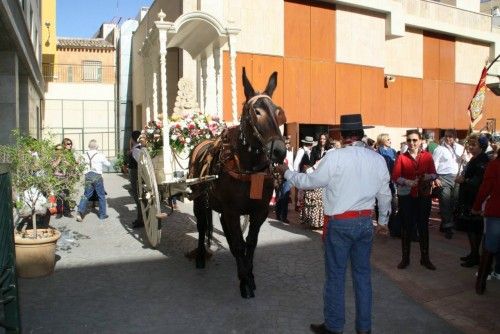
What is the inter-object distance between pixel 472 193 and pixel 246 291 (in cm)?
358

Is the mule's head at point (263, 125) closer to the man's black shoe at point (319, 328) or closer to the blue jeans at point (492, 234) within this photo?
the man's black shoe at point (319, 328)

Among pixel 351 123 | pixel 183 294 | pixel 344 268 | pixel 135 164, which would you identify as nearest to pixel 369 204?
pixel 344 268

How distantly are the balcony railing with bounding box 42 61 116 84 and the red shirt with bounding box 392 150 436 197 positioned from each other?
22833 mm

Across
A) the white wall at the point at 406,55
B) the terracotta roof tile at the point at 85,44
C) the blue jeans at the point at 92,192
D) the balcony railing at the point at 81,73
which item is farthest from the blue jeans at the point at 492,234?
the terracotta roof tile at the point at 85,44

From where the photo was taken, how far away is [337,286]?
12.4ft

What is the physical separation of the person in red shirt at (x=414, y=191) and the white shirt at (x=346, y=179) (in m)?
2.43

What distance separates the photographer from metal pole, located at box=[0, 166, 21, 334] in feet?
10.6

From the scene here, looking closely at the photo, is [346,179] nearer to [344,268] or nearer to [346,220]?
[346,220]

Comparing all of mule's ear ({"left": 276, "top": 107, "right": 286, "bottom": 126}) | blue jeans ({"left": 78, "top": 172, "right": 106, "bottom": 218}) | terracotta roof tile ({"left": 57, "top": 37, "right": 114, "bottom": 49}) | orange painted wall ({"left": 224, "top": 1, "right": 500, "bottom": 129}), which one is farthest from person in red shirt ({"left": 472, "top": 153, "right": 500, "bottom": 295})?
terracotta roof tile ({"left": 57, "top": 37, "right": 114, "bottom": 49})

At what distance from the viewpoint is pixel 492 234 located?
195 inches

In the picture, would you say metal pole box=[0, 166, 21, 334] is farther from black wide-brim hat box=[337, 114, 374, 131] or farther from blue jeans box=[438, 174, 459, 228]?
blue jeans box=[438, 174, 459, 228]

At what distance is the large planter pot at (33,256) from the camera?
559 centimetres

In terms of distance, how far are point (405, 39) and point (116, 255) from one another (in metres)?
18.1

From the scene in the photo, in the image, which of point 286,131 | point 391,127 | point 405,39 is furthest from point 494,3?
point 286,131
